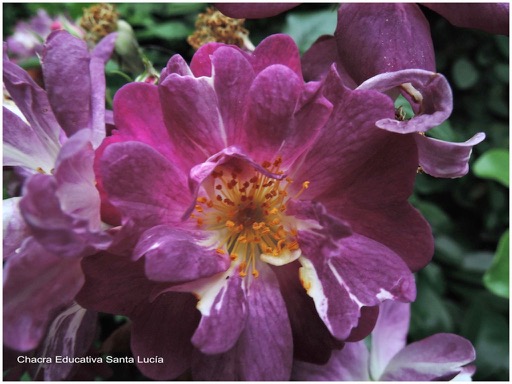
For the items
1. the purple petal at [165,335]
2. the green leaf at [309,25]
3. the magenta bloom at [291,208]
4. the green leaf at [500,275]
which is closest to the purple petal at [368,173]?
the magenta bloom at [291,208]

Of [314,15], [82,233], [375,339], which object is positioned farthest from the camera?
[314,15]

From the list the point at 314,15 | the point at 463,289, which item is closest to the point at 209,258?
the point at 314,15

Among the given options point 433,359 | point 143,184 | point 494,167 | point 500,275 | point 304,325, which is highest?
point 143,184

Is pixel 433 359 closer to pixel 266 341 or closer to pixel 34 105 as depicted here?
pixel 266 341

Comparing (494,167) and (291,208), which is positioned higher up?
(291,208)

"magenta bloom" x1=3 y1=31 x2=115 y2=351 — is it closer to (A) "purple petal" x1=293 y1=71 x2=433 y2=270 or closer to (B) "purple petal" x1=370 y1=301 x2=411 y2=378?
(A) "purple petal" x1=293 y1=71 x2=433 y2=270

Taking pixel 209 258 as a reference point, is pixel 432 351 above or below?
below

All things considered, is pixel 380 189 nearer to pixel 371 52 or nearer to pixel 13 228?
pixel 371 52

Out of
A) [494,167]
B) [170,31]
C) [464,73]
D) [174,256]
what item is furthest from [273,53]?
[464,73]
